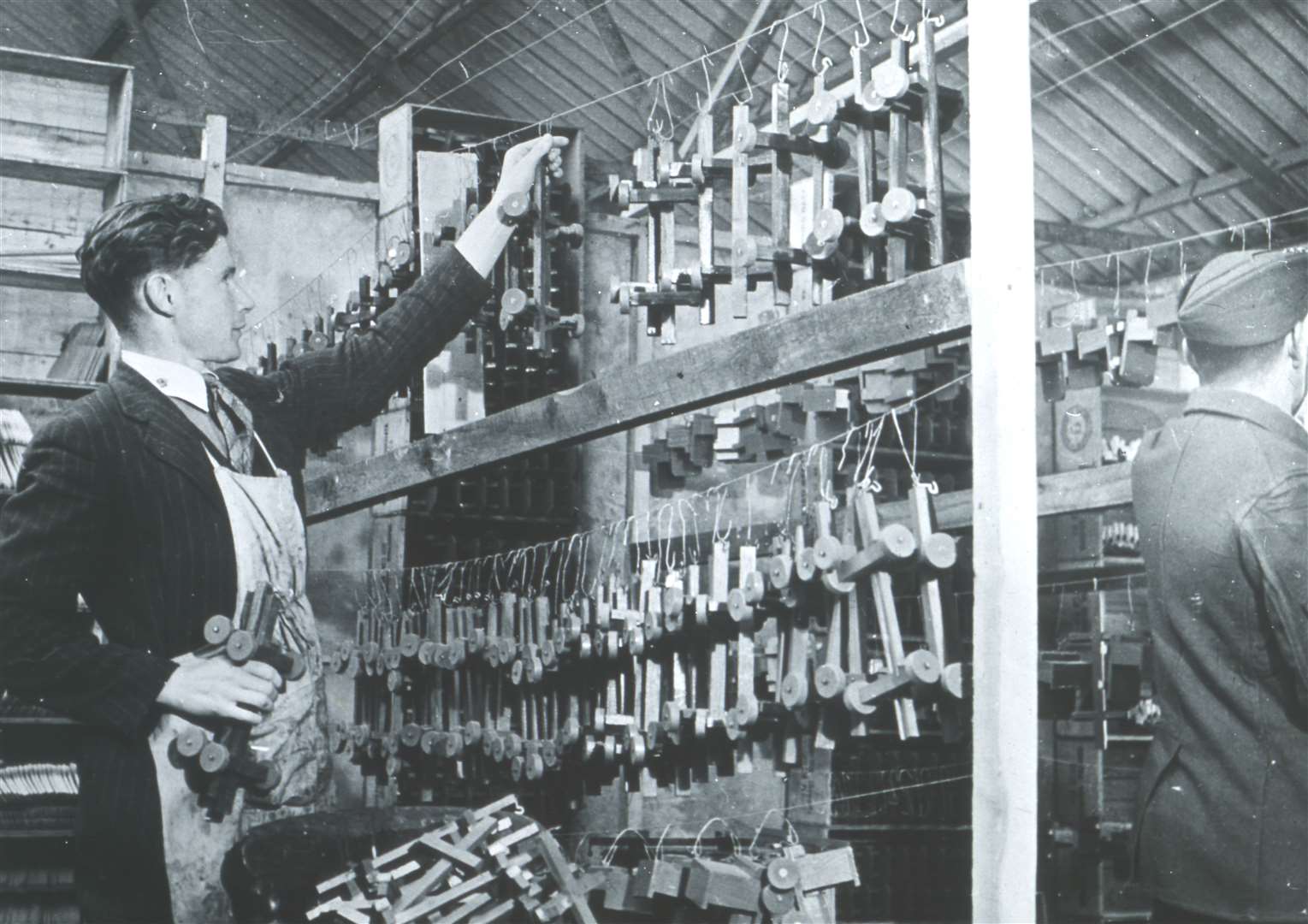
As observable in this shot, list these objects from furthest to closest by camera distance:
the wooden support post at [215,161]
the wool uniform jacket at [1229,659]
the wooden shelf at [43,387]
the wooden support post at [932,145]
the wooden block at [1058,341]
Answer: the wooden support post at [215,161] < the wooden shelf at [43,387] < the wooden block at [1058,341] < the wooden support post at [932,145] < the wool uniform jacket at [1229,659]

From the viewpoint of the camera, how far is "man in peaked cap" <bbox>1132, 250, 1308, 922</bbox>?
2260mm

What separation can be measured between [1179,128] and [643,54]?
166 inches

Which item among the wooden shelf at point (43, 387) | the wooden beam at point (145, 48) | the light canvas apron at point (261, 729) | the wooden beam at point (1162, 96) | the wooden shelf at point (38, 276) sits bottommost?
the light canvas apron at point (261, 729)

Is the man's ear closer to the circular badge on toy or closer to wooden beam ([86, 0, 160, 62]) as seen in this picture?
the circular badge on toy

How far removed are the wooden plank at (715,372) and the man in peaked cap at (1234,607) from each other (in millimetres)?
391

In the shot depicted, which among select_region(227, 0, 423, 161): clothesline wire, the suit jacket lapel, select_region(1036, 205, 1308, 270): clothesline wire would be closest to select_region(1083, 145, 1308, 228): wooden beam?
select_region(1036, 205, 1308, 270): clothesline wire

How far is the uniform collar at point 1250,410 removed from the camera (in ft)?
7.50

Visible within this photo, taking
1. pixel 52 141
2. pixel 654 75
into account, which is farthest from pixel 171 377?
pixel 654 75

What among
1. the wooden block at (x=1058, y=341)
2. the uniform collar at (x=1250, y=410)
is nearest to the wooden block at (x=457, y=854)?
the wooden block at (x=1058, y=341)

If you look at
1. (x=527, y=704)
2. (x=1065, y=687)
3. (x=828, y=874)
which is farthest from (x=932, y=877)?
(x=828, y=874)

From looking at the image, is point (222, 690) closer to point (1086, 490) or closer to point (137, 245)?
point (137, 245)

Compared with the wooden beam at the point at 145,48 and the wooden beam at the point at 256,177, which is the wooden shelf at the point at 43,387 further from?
the wooden beam at the point at 145,48

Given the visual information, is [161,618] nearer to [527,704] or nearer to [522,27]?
[527,704]

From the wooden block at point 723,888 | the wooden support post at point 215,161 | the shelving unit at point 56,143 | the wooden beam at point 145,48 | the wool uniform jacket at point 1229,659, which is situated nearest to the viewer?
the wool uniform jacket at point 1229,659
